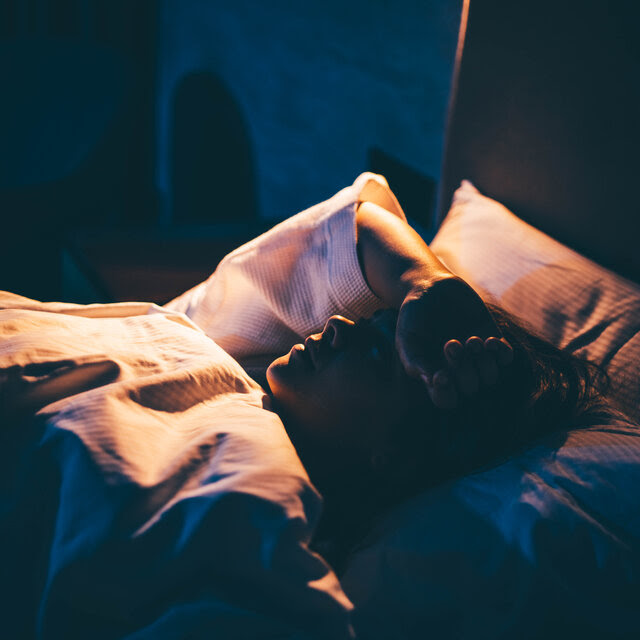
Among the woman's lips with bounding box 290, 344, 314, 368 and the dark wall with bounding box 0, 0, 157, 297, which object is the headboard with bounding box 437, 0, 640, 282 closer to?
the woman's lips with bounding box 290, 344, 314, 368

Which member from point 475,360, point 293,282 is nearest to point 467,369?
point 475,360

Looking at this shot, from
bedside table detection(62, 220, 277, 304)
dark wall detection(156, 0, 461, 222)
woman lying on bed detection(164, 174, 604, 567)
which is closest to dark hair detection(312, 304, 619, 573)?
woman lying on bed detection(164, 174, 604, 567)

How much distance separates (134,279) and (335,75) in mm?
1110

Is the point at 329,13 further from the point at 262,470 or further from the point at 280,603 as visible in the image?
the point at 280,603

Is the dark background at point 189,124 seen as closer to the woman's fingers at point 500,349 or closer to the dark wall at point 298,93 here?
the dark wall at point 298,93

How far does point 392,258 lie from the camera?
918 millimetres

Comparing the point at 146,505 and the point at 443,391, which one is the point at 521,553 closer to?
the point at 443,391

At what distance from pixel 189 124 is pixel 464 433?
2906mm

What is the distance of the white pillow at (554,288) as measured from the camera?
850mm

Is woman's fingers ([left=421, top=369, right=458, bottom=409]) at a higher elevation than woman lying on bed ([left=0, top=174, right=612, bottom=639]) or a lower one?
higher

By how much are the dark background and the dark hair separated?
0.79 m

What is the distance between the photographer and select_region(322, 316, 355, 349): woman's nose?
2.58 ft

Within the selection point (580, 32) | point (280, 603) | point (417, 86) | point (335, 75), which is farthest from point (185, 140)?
point (280, 603)

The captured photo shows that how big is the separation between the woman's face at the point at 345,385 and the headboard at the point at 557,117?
52 cm
